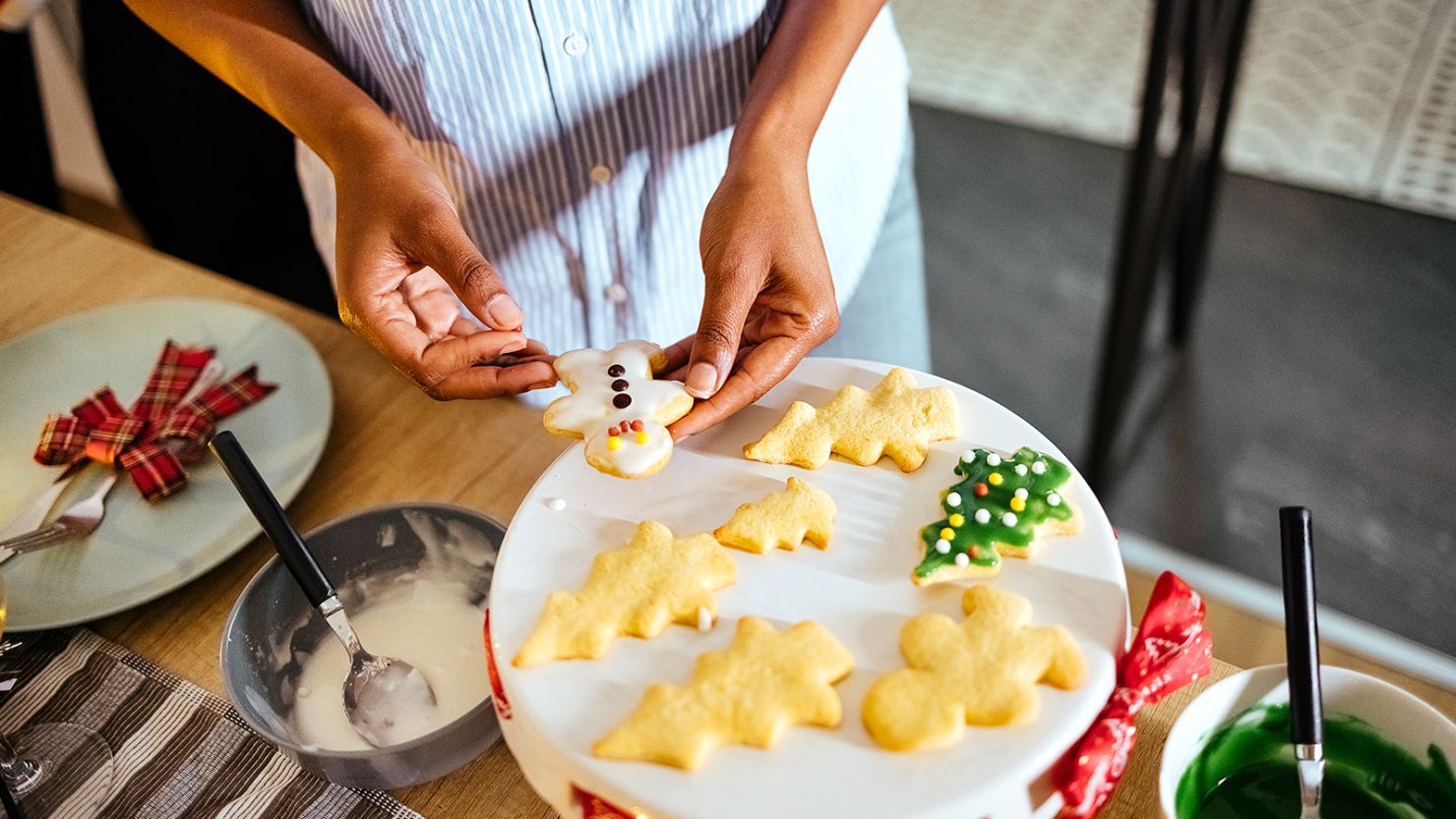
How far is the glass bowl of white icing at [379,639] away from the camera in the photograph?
0.70 meters

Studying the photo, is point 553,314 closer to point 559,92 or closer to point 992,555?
point 559,92

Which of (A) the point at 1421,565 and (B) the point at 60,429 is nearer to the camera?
(B) the point at 60,429

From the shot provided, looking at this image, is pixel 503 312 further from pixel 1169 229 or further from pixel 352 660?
pixel 1169 229

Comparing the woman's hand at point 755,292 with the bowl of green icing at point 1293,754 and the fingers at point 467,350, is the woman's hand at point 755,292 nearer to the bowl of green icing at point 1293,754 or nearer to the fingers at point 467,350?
the fingers at point 467,350

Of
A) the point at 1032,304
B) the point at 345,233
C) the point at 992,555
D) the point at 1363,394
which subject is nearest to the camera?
the point at 992,555

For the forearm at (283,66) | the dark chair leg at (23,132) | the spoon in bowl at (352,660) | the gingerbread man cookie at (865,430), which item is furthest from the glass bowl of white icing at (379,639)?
the dark chair leg at (23,132)

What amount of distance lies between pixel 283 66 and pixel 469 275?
13.6 inches

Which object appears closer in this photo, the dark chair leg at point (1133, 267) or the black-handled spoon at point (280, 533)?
the black-handled spoon at point (280, 533)

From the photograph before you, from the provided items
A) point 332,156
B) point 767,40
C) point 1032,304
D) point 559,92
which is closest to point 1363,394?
point 1032,304

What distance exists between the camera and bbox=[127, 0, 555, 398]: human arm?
803mm

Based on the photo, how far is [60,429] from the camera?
38.1 inches

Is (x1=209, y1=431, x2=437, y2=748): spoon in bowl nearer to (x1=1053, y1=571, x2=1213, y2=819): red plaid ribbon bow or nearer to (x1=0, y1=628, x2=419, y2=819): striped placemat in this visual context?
(x1=0, y1=628, x2=419, y2=819): striped placemat

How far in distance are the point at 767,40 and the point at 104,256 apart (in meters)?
0.80

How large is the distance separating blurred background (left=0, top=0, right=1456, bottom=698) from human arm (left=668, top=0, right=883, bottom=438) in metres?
0.78
